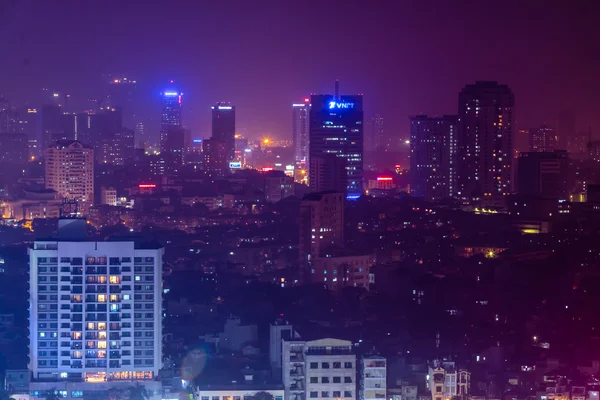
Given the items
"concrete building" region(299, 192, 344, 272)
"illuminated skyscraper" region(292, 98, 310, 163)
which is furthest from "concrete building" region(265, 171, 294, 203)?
"concrete building" region(299, 192, 344, 272)

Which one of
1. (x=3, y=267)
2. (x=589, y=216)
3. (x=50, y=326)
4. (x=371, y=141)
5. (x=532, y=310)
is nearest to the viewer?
(x=50, y=326)

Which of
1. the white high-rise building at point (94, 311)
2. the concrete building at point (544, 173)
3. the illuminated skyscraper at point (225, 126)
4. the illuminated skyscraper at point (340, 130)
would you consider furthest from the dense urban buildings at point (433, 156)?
the white high-rise building at point (94, 311)

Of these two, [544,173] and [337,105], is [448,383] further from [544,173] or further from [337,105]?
[337,105]

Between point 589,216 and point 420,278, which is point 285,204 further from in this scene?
point 420,278

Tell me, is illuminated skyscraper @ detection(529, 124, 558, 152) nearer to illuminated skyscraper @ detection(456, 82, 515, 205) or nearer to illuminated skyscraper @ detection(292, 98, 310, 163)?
illuminated skyscraper @ detection(456, 82, 515, 205)

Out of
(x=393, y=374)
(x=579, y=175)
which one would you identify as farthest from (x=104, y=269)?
(x=579, y=175)

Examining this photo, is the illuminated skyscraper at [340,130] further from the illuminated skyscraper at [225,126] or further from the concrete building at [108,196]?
the illuminated skyscraper at [225,126]
